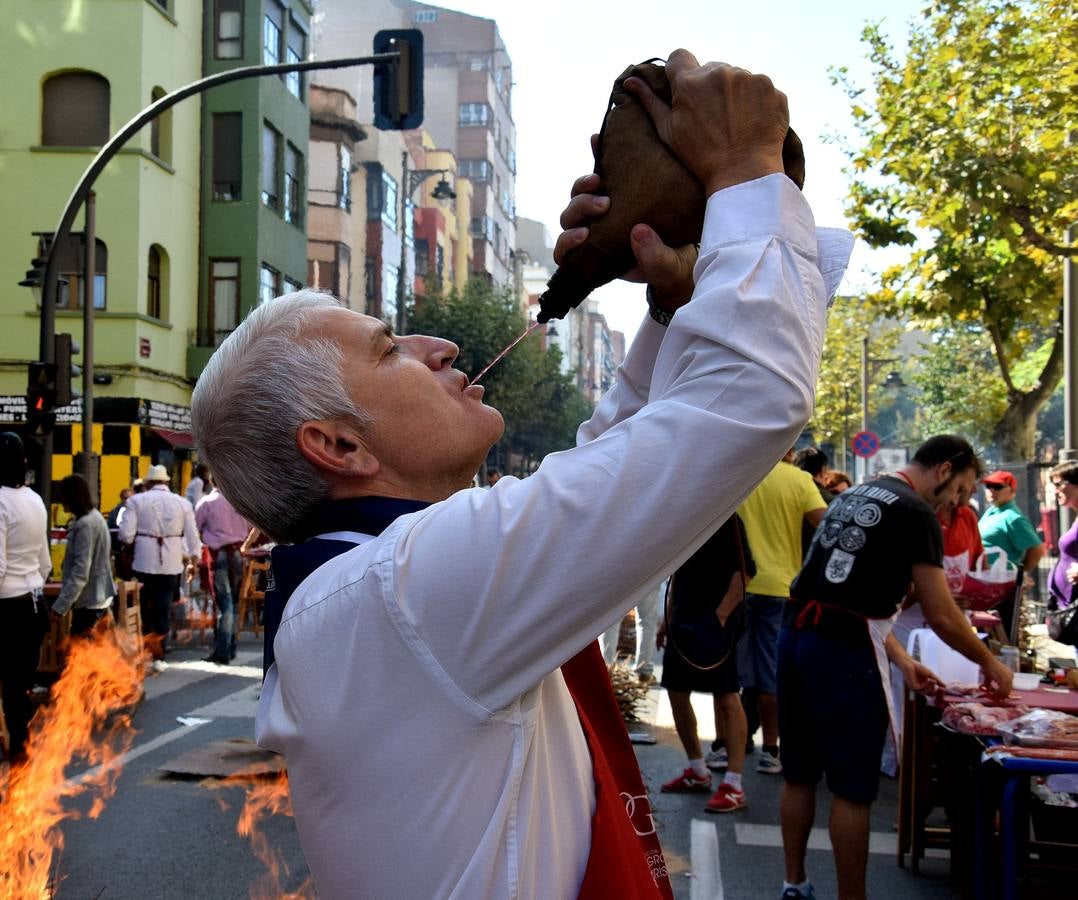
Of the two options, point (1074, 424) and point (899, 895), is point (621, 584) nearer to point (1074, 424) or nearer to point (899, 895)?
point (899, 895)

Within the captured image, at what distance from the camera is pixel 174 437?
26469mm

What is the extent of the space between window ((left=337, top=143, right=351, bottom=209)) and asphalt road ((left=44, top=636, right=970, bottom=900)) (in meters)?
33.1

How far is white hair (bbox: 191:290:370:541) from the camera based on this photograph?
1.64 metres

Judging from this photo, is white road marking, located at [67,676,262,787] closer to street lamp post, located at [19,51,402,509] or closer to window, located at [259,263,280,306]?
street lamp post, located at [19,51,402,509]

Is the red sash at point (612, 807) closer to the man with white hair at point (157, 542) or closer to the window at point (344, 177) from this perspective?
the man with white hair at point (157, 542)

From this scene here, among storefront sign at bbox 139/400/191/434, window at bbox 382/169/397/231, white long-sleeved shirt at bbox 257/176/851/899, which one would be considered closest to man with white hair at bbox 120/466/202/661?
white long-sleeved shirt at bbox 257/176/851/899

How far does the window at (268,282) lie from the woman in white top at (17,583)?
22502mm

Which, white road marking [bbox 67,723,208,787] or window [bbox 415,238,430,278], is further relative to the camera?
window [bbox 415,238,430,278]

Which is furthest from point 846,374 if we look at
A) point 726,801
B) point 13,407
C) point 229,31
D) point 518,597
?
point 518,597

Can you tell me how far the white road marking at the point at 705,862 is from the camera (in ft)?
17.5

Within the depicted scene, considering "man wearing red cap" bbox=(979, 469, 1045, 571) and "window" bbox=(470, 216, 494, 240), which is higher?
"window" bbox=(470, 216, 494, 240)

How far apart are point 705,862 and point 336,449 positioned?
185 inches

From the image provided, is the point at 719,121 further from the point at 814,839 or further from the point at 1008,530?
the point at 1008,530

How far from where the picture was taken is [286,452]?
166cm
